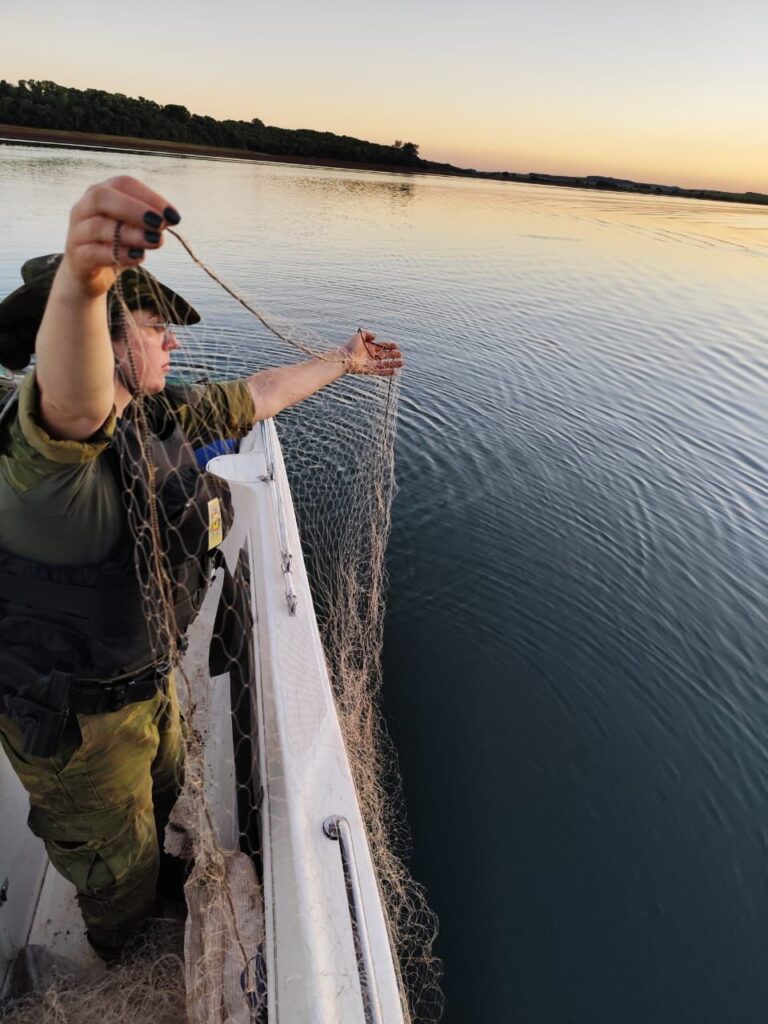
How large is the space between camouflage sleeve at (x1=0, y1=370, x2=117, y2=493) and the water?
130 inches

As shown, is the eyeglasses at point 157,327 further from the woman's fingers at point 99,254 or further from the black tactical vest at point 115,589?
the woman's fingers at point 99,254

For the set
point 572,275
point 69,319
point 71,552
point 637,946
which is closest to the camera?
point 69,319

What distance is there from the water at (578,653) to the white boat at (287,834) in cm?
163

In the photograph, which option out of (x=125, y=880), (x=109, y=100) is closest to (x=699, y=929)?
(x=125, y=880)

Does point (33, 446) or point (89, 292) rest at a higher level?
point (89, 292)

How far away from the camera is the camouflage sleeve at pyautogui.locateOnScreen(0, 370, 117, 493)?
1.01m

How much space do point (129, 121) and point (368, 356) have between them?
57.7 m

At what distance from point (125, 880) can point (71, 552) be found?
1.24 m

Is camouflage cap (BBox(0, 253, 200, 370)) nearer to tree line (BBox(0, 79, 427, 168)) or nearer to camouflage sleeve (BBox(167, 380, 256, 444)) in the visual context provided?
camouflage sleeve (BBox(167, 380, 256, 444))

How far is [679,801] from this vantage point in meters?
4.01

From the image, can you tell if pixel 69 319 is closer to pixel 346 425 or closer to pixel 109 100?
pixel 346 425

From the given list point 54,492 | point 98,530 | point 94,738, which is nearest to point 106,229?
point 54,492

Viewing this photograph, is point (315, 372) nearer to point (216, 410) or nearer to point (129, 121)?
point (216, 410)

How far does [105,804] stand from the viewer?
174cm
